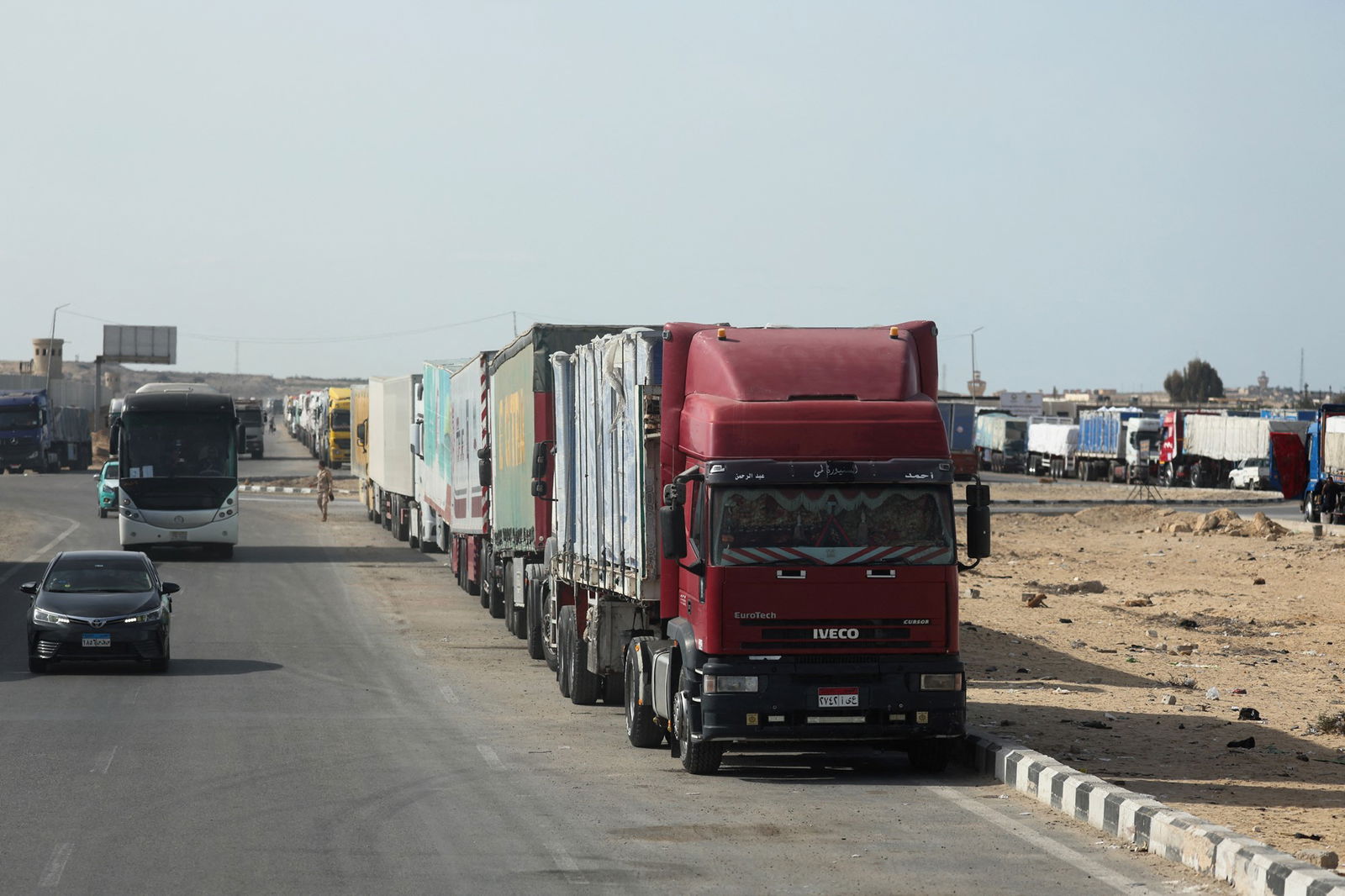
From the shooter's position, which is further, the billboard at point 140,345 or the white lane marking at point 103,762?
the billboard at point 140,345

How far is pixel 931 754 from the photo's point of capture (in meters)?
14.1

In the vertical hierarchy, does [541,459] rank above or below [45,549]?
above

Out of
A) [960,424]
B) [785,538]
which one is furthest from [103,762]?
[960,424]

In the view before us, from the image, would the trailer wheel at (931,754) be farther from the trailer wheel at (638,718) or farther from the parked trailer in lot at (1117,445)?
the parked trailer in lot at (1117,445)

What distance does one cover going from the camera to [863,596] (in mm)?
13203

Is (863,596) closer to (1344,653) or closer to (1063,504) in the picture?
(1344,653)

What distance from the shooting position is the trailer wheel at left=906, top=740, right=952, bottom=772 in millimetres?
14062

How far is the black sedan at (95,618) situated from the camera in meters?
20.8

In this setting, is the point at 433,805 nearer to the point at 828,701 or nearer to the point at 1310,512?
the point at 828,701

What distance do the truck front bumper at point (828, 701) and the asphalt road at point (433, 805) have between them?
0.48m

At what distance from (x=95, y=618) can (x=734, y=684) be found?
35.2ft

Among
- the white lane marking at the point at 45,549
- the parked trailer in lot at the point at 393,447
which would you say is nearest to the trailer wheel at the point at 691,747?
the white lane marking at the point at 45,549

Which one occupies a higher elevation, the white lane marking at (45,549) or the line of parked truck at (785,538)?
the line of parked truck at (785,538)

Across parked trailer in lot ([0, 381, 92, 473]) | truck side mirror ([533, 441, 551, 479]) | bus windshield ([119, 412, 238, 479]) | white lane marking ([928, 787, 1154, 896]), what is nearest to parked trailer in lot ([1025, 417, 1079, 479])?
parked trailer in lot ([0, 381, 92, 473])
